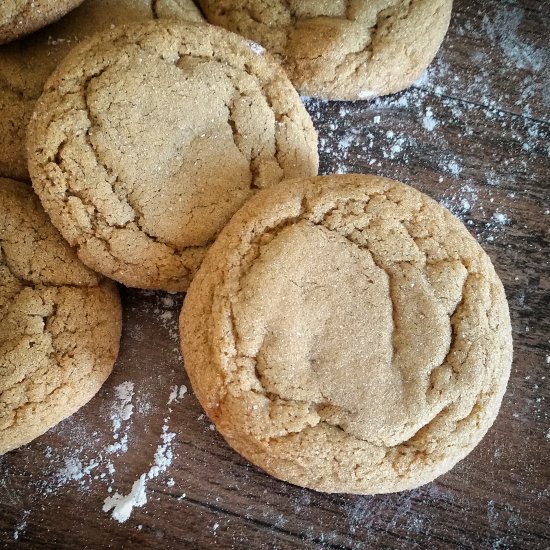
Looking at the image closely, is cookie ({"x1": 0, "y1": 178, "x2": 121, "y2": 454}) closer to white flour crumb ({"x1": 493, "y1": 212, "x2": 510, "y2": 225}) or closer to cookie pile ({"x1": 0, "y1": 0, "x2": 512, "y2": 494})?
cookie pile ({"x1": 0, "y1": 0, "x2": 512, "y2": 494})

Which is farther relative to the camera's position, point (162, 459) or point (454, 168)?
point (454, 168)

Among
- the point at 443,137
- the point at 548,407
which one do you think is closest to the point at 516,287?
the point at 548,407

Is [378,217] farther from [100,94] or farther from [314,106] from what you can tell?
[100,94]

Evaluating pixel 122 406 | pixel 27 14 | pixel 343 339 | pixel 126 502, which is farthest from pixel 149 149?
pixel 126 502

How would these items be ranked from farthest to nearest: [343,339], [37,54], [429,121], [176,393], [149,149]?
1. [429,121]
2. [176,393]
3. [37,54]
4. [149,149]
5. [343,339]

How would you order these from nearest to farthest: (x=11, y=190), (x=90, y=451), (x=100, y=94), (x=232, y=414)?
(x=232, y=414) < (x=100, y=94) < (x=11, y=190) < (x=90, y=451)

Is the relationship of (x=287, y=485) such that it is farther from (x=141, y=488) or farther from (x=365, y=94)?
(x=365, y=94)

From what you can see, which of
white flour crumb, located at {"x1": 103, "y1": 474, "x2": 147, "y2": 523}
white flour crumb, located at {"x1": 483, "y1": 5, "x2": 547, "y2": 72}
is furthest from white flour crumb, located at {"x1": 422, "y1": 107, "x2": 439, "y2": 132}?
white flour crumb, located at {"x1": 103, "y1": 474, "x2": 147, "y2": 523}

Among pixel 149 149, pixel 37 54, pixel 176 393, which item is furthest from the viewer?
pixel 176 393
